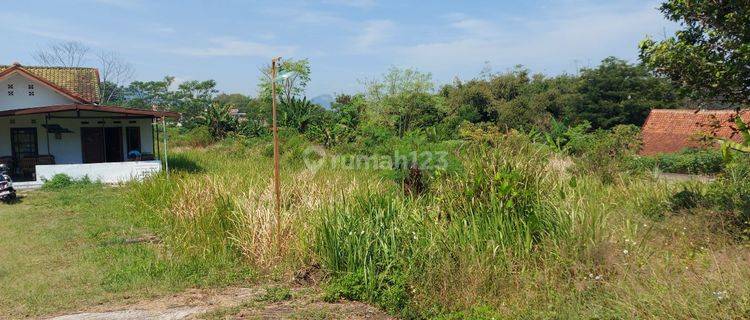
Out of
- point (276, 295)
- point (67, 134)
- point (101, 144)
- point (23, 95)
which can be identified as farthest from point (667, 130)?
point (23, 95)

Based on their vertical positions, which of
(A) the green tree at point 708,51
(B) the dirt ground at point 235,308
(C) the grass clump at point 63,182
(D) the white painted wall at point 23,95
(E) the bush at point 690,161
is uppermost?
(D) the white painted wall at point 23,95

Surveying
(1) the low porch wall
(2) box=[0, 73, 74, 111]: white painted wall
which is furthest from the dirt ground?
(2) box=[0, 73, 74, 111]: white painted wall

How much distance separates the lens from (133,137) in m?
21.1

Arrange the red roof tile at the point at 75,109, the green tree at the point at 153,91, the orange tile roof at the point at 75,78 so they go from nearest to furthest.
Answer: the red roof tile at the point at 75,109 → the orange tile roof at the point at 75,78 → the green tree at the point at 153,91

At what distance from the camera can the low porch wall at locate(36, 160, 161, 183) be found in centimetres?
1639

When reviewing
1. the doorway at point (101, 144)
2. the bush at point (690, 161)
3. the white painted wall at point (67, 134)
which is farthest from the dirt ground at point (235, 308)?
the bush at point (690, 161)

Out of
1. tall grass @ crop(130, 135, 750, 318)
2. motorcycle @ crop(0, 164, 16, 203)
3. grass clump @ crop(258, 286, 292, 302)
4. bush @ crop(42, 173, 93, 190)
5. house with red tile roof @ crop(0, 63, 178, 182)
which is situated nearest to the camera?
tall grass @ crop(130, 135, 750, 318)

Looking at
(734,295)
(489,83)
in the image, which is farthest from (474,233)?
(489,83)

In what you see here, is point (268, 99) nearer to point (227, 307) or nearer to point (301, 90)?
point (301, 90)

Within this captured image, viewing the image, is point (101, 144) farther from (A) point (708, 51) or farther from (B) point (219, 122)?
(A) point (708, 51)

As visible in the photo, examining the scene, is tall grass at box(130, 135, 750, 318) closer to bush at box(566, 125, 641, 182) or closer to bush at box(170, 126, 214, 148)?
bush at box(566, 125, 641, 182)

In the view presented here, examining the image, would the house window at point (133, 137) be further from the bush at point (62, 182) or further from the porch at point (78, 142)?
the bush at point (62, 182)

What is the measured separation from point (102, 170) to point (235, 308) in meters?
14.1

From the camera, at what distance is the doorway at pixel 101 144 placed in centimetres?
2038
